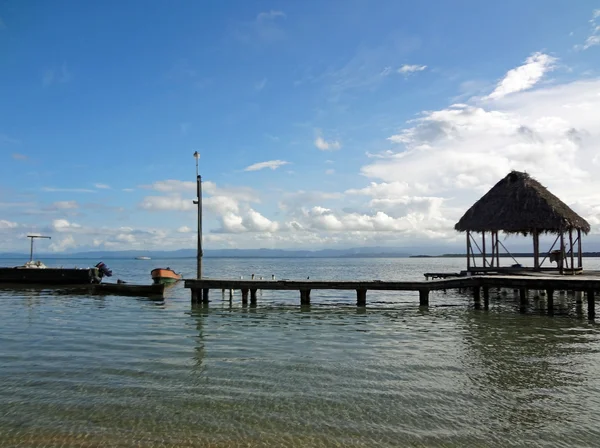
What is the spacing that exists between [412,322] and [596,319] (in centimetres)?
781

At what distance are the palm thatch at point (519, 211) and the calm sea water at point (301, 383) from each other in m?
10.7

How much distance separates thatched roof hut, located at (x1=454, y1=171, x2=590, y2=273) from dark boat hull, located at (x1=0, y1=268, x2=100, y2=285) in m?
30.9

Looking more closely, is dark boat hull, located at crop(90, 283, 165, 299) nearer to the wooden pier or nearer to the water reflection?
the wooden pier

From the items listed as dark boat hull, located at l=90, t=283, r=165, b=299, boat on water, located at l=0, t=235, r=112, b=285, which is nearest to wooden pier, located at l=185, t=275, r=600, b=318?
dark boat hull, located at l=90, t=283, r=165, b=299

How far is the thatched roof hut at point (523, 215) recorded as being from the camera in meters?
28.5

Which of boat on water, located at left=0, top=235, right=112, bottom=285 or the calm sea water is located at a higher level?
boat on water, located at left=0, top=235, right=112, bottom=285

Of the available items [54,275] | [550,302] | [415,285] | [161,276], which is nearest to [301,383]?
[415,285]

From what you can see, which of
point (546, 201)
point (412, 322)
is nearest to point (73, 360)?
point (412, 322)

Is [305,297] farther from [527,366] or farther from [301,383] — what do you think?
[301,383]

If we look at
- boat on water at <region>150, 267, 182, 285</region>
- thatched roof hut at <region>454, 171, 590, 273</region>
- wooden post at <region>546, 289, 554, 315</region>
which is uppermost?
thatched roof hut at <region>454, 171, 590, 273</region>

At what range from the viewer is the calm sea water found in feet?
23.9

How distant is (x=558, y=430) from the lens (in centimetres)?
741

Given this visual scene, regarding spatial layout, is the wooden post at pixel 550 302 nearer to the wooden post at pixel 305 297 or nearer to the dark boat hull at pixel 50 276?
the wooden post at pixel 305 297

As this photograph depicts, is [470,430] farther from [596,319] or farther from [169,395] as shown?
[596,319]
